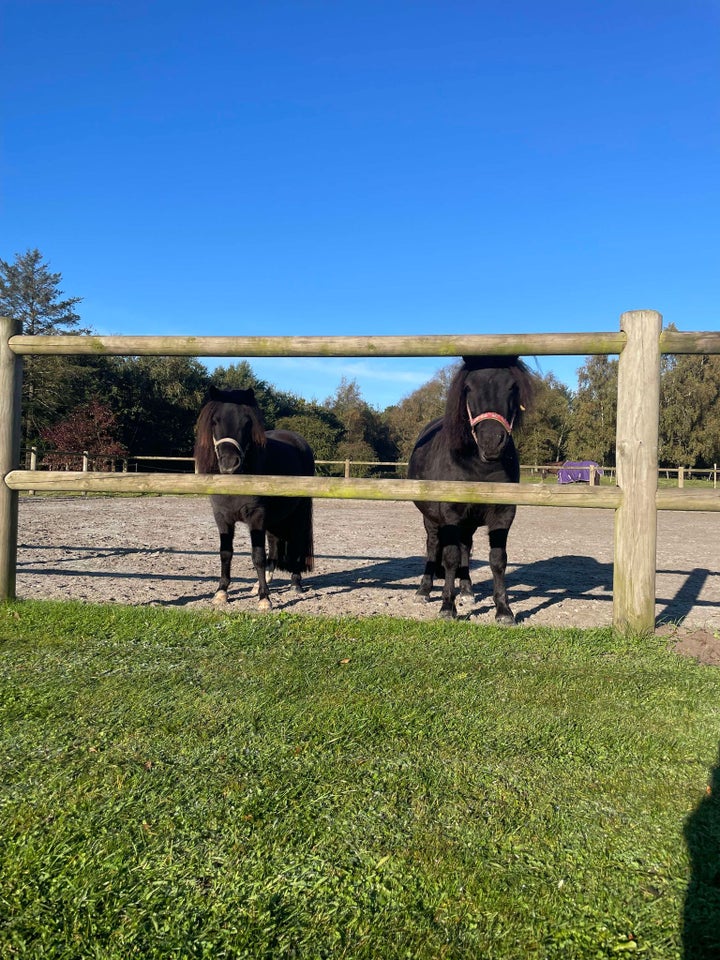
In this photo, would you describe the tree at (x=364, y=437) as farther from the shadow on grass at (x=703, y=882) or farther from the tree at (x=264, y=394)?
the shadow on grass at (x=703, y=882)

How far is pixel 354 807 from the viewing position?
1.71 metres

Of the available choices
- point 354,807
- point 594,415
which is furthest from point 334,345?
point 594,415

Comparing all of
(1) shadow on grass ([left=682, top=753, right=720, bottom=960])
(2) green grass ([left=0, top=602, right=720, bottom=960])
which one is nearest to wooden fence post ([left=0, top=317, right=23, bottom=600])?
(2) green grass ([left=0, top=602, right=720, bottom=960])

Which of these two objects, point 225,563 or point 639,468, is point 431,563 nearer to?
point 225,563

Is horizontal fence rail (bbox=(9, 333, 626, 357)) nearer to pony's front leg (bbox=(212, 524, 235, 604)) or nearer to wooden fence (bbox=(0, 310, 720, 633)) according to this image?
wooden fence (bbox=(0, 310, 720, 633))

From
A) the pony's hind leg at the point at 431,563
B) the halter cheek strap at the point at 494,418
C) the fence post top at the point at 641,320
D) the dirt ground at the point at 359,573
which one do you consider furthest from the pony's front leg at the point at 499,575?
the fence post top at the point at 641,320

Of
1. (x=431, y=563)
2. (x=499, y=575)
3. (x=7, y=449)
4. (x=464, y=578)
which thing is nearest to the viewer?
(x=7, y=449)

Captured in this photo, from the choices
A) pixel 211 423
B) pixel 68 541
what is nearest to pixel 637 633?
pixel 211 423

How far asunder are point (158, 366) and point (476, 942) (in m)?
36.1

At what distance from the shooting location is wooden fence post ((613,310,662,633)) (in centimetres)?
347

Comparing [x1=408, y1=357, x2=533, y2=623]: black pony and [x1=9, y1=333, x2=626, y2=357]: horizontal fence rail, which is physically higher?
[x1=9, y1=333, x2=626, y2=357]: horizontal fence rail

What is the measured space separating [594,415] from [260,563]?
141 feet

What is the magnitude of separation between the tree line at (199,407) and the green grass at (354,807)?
17.7 meters

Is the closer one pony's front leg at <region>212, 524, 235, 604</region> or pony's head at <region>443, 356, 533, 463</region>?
pony's head at <region>443, 356, 533, 463</region>
